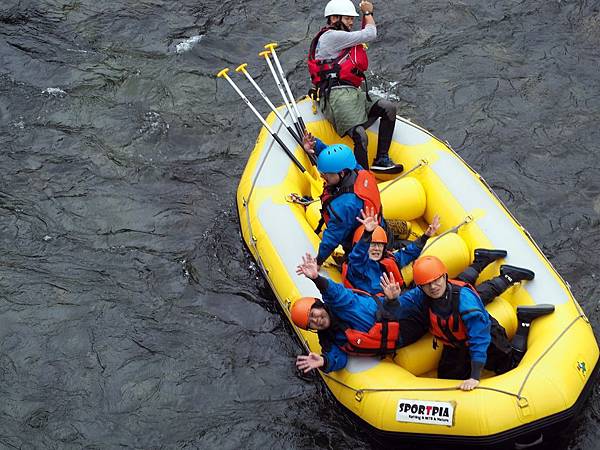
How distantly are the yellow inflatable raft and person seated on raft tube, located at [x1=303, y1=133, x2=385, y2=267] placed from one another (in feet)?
1.59

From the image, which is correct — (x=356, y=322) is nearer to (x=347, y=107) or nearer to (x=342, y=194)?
(x=342, y=194)

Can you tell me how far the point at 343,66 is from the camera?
314 inches

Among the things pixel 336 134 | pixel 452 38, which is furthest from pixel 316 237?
pixel 452 38

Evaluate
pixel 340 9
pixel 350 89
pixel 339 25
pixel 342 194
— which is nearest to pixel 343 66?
pixel 350 89

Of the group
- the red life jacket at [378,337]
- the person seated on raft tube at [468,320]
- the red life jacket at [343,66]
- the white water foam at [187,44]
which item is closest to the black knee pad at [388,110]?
the red life jacket at [343,66]

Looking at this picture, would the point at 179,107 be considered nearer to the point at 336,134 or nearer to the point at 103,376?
the point at 336,134

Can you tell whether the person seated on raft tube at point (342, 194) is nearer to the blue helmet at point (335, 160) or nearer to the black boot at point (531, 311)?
the blue helmet at point (335, 160)

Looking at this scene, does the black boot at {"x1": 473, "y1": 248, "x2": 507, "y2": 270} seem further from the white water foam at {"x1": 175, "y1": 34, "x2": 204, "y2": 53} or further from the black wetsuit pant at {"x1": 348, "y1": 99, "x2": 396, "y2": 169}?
the white water foam at {"x1": 175, "y1": 34, "x2": 204, "y2": 53}

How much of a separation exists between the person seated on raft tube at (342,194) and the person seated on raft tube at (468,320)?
833 millimetres

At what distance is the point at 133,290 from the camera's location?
809 centimetres

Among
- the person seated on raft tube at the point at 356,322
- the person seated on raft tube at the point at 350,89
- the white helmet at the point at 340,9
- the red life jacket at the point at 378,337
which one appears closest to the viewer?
the person seated on raft tube at the point at 356,322

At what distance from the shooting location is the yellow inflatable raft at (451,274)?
560cm

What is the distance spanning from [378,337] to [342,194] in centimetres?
124

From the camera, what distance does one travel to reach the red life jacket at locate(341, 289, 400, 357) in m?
5.94
